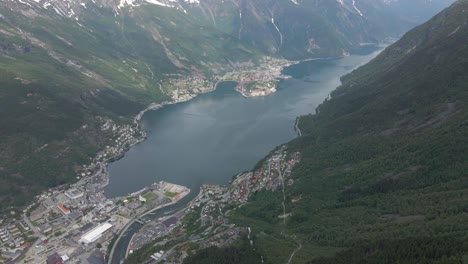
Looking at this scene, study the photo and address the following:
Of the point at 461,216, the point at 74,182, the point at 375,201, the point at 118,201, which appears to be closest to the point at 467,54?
the point at 375,201

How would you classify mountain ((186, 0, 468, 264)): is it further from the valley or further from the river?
the river

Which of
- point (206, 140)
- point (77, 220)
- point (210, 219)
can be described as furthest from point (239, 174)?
point (77, 220)

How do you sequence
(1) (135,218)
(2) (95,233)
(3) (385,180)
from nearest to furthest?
1. (3) (385,180)
2. (2) (95,233)
3. (1) (135,218)

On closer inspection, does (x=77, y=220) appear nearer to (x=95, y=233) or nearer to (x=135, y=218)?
(x=95, y=233)

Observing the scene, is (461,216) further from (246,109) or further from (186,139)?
(246,109)

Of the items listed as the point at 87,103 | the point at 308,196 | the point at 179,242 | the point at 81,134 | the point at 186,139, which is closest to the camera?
the point at 179,242

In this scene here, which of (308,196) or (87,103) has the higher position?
(87,103)
